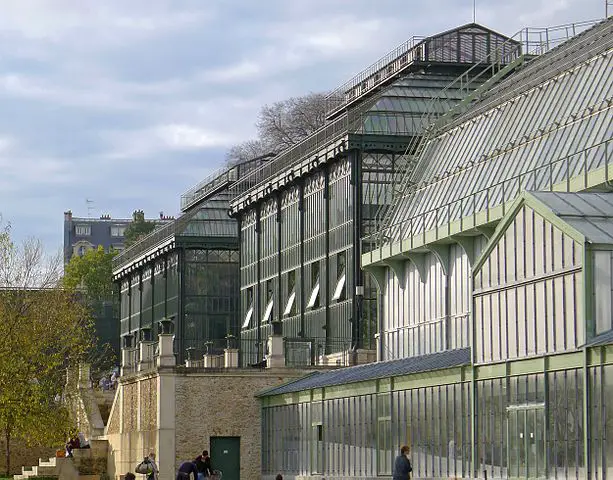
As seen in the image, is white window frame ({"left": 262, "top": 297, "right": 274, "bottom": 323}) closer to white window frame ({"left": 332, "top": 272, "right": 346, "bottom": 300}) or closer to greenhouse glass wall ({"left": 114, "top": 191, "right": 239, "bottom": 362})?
greenhouse glass wall ({"left": 114, "top": 191, "right": 239, "bottom": 362})

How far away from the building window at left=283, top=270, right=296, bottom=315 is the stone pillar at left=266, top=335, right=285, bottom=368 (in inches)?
510

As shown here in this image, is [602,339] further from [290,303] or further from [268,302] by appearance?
[268,302]

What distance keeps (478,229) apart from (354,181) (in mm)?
17747

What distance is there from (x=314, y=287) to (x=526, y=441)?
119 feet

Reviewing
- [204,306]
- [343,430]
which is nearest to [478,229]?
[343,430]

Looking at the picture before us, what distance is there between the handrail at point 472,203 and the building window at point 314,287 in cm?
634

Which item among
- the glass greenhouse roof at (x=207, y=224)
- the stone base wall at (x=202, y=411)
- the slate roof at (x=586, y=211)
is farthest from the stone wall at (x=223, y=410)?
Answer: the glass greenhouse roof at (x=207, y=224)

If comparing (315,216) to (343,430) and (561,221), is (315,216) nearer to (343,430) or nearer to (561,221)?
(343,430)

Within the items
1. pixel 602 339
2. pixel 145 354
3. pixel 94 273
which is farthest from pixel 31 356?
pixel 94 273

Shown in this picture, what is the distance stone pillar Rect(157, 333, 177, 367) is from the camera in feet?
226

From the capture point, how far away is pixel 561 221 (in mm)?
42594

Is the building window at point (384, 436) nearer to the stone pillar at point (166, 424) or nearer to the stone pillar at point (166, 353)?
the stone pillar at point (166, 424)

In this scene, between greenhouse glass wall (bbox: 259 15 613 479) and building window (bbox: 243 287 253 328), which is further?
building window (bbox: 243 287 253 328)

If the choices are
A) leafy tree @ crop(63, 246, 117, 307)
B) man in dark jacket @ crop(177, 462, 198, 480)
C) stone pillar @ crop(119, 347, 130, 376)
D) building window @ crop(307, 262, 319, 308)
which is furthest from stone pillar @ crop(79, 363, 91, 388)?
leafy tree @ crop(63, 246, 117, 307)
